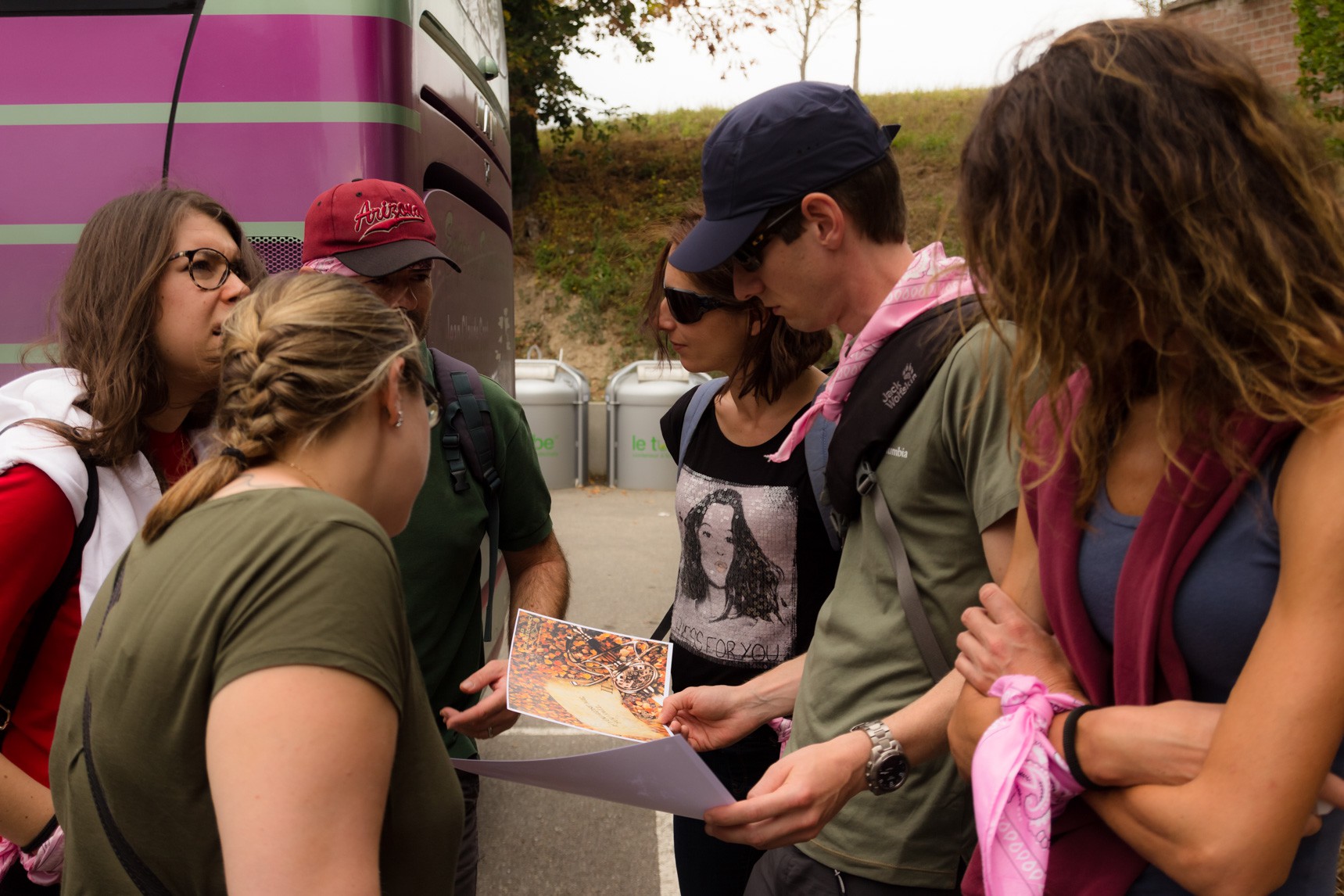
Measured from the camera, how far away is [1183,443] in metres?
1.16

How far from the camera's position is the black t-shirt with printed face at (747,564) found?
87.9 inches

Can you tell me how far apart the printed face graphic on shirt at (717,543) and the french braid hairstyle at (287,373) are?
1090 mm

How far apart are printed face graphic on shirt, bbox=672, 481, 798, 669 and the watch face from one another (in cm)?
66

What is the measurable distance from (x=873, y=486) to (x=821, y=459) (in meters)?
0.29

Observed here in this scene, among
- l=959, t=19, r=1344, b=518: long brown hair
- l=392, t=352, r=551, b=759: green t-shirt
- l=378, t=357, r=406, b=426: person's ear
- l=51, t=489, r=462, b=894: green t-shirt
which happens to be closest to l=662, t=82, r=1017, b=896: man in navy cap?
l=959, t=19, r=1344, b=518: long brown hair

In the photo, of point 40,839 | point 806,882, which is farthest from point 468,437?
point 806,882

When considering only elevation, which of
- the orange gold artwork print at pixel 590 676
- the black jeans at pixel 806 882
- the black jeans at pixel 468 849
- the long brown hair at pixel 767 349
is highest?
the long brown hair at pixel 767 349

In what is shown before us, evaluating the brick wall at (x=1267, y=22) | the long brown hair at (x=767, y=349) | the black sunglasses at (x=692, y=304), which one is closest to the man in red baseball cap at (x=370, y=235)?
the black sunglasses at (x=692, y=304)

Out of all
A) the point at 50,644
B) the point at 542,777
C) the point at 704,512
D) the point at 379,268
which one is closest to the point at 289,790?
the point at 542,777

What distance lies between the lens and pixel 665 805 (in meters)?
1.58

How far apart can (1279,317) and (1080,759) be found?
55 centimetres

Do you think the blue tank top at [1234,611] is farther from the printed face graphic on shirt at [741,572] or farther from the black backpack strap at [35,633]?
the black backpack strap at [35,633]

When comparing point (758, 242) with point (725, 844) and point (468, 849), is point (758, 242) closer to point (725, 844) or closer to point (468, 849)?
point (725, 844)

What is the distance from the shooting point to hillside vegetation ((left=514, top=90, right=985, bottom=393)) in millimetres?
17984
